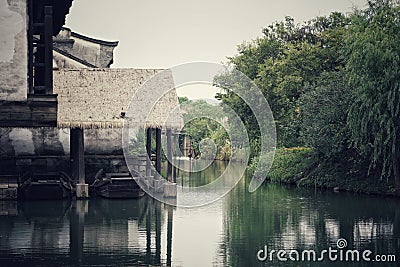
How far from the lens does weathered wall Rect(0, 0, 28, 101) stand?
14727mm

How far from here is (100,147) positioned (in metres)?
30.0

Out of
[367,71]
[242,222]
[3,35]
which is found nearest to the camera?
[3,35]

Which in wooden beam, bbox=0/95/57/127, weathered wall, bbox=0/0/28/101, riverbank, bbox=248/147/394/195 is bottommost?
riverbank, bbox=248/147/394/195

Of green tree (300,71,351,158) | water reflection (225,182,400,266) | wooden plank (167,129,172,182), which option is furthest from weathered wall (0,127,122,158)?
green tree (300,71,351,158)

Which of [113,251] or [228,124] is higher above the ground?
[228,124]

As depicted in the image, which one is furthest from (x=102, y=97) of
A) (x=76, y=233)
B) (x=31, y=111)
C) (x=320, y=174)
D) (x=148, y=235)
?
(x=31, y=111)

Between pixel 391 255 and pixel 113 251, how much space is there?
5301 millimetres

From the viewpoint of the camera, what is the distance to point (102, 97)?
28.4m

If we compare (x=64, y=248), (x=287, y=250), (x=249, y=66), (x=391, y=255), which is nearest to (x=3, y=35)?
(x=64, y=248)

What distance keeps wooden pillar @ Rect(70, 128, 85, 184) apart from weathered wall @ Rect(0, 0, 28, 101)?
1220 centimetres

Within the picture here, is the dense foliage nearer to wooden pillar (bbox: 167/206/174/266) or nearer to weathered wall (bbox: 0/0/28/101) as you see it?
wooden pillar (bbox: 167/206/174/266)

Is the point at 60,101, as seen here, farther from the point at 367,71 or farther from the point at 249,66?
the point at 249,66

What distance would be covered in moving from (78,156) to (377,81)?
9.67 meters

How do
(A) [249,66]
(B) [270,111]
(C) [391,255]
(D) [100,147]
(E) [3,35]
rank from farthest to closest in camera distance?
(A) [249,66] → (B) [270,111] → (D) [100,147] → (C) [391,255] → (E) [3,35]
